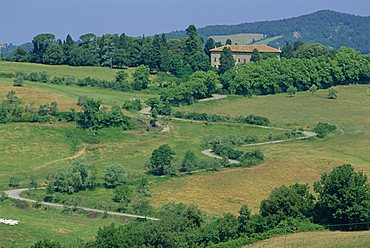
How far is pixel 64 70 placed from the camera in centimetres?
11494

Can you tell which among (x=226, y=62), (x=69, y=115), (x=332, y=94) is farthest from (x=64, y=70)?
(x=332, y=94)

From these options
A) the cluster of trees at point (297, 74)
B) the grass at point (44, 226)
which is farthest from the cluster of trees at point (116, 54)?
the grass at point (44, 226)

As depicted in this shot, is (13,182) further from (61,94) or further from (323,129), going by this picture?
(323,129)

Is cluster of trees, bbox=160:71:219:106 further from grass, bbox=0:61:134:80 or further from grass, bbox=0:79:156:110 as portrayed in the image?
grass, bbox=0:61:134:80

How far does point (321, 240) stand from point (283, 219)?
13.7 ft

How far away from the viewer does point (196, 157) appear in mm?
66250

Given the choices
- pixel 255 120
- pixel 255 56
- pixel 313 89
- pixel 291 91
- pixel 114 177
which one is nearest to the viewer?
pixel 114 177

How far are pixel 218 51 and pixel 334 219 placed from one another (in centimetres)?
9189

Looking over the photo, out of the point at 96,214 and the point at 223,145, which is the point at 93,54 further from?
the point at 96,214

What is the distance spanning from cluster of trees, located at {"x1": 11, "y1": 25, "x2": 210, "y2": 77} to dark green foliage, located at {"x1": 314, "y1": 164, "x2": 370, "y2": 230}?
254 ft

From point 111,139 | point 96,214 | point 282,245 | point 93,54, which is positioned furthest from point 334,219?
point 93,54

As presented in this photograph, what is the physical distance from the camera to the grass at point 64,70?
110 meters

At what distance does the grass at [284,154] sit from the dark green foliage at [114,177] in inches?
114

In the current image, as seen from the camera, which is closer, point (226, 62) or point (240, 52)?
point (226, 62)
